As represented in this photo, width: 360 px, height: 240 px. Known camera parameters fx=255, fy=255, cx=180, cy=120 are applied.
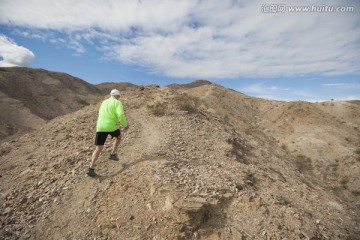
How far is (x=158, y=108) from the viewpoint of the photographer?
1252 centimetres

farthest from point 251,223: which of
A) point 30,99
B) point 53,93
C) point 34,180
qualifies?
point 53,93

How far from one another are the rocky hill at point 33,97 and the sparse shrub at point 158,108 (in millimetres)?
18443

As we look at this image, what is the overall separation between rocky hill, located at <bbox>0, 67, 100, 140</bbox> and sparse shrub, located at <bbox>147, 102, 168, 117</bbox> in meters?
18.4

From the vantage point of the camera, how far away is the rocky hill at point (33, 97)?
2867 centimetres

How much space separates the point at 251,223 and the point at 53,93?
146ft

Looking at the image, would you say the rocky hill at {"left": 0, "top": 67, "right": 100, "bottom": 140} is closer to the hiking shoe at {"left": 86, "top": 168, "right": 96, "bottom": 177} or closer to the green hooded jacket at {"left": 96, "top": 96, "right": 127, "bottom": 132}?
the hiking shoe at {"left": 86, "top": 168, "right": 96, "bottom": 177}

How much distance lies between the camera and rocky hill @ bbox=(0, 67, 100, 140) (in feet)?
94.1

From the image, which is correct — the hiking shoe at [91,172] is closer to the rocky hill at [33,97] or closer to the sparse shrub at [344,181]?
the sparse shrub at [344,181]

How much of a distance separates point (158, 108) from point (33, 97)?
33436mm

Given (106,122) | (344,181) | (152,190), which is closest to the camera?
(152,190)

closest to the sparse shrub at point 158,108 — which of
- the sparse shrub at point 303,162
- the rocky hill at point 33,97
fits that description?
the sparse shrub at point 303,162

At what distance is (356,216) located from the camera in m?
10.2

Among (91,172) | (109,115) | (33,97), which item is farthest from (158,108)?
(33,97)

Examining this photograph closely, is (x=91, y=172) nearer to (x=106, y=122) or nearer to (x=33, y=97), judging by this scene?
(x=106, y=122)
